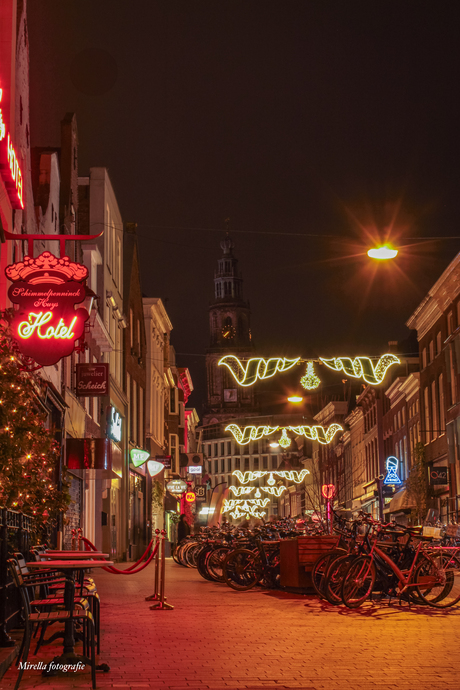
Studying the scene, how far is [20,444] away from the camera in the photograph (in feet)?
31.2

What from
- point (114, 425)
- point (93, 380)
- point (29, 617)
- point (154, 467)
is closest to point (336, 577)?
point (29, 617)

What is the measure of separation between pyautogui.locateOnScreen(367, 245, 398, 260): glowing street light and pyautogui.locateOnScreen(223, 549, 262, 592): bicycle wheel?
612 centimetres

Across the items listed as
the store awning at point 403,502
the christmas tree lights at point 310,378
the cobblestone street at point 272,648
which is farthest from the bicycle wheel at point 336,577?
the store awning at point 403,502

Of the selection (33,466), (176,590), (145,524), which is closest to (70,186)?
(176,590)

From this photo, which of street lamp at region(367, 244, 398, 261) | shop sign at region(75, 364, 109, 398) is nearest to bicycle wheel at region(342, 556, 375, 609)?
street lamp at region(367, 244, 398, 261)

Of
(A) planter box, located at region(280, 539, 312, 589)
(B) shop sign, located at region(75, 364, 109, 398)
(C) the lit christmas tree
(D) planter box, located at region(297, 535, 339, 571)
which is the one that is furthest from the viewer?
(B) shop sign, located at region(75, 364, 109, 398)

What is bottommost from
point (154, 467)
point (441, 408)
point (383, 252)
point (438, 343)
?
point (154, 467)

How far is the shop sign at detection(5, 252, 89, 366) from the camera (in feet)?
40.5

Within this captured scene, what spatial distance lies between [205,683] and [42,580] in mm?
1749

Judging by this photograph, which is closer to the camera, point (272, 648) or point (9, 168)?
point (272, 648)

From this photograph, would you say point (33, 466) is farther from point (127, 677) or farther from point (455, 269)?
point (455, 269)

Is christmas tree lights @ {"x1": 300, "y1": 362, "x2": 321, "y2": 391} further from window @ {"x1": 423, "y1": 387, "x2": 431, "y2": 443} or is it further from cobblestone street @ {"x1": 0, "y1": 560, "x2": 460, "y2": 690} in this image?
window @ {"x1": 423, "y1": 387, "x2": 431, "y2": 443}

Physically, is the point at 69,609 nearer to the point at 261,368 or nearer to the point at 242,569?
the point at 242,569

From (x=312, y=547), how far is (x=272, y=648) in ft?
21.0
